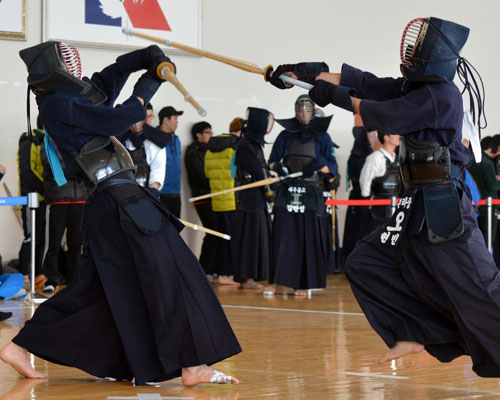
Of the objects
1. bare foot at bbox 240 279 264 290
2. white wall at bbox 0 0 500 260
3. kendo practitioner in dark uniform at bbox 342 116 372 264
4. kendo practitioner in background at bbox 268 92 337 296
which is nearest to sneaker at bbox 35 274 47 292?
white wall at bbox 0 0 500 260

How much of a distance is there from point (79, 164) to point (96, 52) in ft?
18.6

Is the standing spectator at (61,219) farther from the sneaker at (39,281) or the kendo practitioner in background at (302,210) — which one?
the kendo practitioner in background at (302,210)

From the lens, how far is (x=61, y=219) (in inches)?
280

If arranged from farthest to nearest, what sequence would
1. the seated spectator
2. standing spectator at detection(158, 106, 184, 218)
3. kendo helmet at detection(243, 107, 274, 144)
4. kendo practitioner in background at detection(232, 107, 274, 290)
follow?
standing spectator at detection(158, 106, 184, 218) → kendo practitioner in background at detection(232, 107, 274, 290) → kendo helmet at detection(243, 107, 274, 144) → the seated spectator

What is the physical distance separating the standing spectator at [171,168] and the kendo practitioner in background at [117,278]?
4815mm

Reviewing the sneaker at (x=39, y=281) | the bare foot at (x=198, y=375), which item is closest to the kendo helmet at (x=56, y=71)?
the bare foot at (x=198, y=375)

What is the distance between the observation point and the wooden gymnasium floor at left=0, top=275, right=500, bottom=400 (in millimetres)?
2961

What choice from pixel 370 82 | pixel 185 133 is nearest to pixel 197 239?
pixel 185 133

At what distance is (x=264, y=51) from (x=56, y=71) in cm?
657

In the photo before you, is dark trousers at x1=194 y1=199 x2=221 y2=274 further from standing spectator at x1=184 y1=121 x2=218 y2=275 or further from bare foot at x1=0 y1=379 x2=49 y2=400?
bare foot at x1=0 y1=379 x2=49 y2=400

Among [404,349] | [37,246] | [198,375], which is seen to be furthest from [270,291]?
[198,375]

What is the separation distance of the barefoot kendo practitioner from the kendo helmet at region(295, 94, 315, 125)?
343cm

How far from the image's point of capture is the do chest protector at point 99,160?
10.3 ft

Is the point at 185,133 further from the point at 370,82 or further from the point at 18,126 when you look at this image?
the point at 370,82
